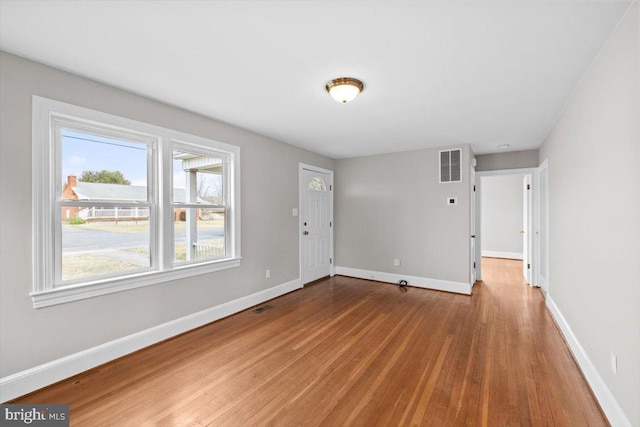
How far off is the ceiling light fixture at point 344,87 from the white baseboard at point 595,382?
2.81 meters

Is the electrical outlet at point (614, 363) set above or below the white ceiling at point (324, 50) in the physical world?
below

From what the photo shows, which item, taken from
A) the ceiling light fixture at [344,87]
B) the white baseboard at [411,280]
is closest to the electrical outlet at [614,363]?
the ceiling light fixture at [344,87]

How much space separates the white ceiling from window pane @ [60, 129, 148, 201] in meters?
0.54

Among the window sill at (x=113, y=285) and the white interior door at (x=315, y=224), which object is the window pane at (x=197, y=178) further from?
the white interior door at (x=315, y=224)

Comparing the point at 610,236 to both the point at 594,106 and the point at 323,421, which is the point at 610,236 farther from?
the point at 323,421

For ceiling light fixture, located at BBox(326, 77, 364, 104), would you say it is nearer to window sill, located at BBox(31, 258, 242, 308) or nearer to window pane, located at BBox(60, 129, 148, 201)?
window pane, located at BBox(60, 129, 148, 201)

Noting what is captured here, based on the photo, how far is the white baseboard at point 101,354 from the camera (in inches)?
77.7

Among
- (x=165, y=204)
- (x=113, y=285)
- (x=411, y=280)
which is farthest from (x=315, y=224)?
(x=113, y=285)

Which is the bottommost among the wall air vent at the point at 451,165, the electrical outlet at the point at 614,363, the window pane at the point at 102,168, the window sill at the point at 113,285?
the electrical outlet at the point at 614,363

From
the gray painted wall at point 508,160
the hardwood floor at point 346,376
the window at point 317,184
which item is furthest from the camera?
the window at point 317,184

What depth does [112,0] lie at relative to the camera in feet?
4.87

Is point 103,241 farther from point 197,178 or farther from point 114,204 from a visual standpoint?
point 197,178

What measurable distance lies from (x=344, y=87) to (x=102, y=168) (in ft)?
7.55

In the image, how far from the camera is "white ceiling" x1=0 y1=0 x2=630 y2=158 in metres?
1.56
